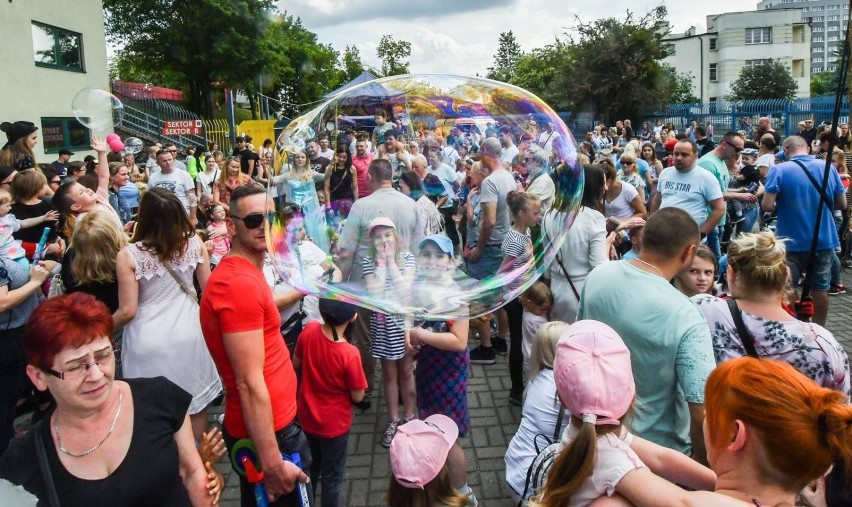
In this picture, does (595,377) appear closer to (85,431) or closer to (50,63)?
(85,431)

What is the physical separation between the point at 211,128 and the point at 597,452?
29.8m

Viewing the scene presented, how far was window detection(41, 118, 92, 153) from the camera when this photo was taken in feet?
57.8

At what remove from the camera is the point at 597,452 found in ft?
5.85

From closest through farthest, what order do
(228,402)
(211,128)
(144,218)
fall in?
(228,402) → (144,218) → (211,128)

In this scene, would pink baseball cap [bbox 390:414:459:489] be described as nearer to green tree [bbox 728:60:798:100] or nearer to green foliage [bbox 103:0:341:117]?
green foliage [bbox 103:0:341:117]

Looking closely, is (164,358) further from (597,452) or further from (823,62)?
(823,62)

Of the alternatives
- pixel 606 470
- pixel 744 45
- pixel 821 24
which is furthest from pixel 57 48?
pixel 821 24

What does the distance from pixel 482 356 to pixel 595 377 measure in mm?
4239

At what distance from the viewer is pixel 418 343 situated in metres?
3.78

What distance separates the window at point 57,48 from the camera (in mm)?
17438

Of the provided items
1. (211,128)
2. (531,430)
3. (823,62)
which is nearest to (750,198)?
(531,430)

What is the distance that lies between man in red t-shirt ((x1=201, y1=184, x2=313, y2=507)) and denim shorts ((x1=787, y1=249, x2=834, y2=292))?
476 centimetres

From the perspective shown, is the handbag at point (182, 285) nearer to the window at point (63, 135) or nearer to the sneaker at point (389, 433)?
the sneaker at point (389, 433)

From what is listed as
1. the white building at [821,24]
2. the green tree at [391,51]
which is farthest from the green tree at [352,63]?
the white building at [821,24]
